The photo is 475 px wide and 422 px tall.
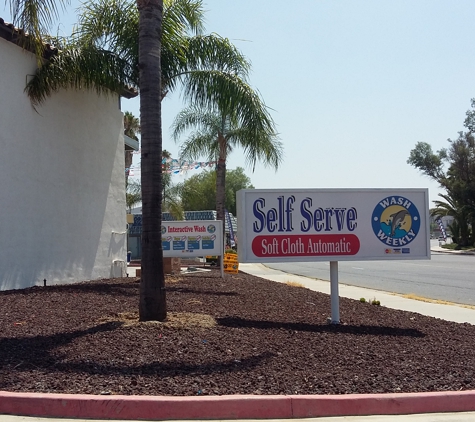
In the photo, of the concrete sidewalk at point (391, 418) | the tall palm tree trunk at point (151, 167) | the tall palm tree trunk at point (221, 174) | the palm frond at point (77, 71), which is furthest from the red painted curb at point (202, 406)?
the tall palm tree trunk at point (221, 174)

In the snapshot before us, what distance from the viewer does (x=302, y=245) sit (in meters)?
9.57

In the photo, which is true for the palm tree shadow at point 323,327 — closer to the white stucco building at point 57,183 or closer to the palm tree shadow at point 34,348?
the palm tree shadow at point 34,348

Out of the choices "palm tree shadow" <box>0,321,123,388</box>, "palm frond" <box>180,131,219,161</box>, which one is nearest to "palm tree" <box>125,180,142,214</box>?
"palm frond" <box>180,131,219,161</box>

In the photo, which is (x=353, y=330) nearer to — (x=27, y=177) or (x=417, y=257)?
(x=417, y=257)

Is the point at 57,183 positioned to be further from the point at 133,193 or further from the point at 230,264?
the point at 133,193

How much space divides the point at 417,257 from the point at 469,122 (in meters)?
57.8

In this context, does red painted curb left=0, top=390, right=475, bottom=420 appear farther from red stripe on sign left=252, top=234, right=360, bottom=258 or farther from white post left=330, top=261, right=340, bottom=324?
red stripe on sign left=252, top=234, right=360, bottom=258

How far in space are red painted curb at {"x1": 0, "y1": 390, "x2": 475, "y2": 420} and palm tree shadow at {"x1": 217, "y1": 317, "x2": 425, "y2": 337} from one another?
3038mm

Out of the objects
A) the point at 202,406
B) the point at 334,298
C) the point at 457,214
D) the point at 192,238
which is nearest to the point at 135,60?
the point at 192,238

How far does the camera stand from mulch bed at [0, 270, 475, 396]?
5793 millimetres

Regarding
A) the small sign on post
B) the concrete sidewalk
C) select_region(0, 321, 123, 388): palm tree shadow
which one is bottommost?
the concrete sidewalk

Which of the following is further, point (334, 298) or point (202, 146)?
point (202, 146)

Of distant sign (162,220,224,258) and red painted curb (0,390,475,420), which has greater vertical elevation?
distant sign (162,220,224,258)

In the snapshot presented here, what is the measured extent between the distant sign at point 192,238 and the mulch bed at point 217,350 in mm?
5417
